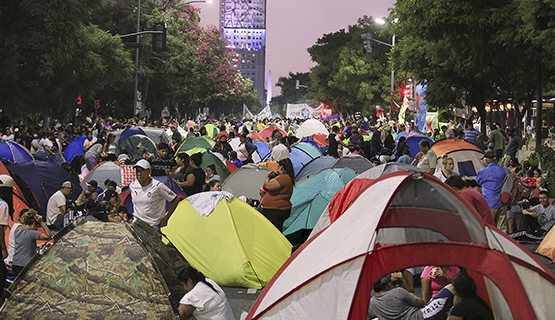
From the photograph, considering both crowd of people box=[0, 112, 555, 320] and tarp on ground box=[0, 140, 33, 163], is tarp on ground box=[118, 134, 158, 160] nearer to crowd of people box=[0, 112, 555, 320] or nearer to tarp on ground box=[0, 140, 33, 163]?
crowd of people box=[0, 112, 555, 320]

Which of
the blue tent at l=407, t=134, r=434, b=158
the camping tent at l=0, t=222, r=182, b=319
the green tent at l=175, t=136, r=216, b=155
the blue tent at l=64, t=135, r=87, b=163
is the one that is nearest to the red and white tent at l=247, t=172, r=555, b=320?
the camping tent at l=0, t=222, r=182, b=319

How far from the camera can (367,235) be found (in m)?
5.97

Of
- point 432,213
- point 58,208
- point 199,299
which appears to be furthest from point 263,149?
point 432,213

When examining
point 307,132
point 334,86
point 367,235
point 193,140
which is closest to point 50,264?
point 367,235

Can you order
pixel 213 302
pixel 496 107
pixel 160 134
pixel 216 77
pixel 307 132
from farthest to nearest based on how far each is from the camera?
pixel 216 77 < pixel 496 107 < pixel 307 132 < pixel 160 134 < pixel 213 302

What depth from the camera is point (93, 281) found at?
7.34 m

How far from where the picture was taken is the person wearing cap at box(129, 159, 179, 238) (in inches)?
362

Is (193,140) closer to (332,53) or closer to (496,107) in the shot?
(496,107)

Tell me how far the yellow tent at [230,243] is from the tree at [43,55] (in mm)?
13748

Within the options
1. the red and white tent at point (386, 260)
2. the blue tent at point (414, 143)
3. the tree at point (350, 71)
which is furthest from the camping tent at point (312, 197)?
the tree at point (350, 71)

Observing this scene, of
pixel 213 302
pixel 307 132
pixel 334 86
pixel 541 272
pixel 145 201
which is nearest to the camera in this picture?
pixel 541 272

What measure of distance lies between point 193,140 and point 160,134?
3162 mm

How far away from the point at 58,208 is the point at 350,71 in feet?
208

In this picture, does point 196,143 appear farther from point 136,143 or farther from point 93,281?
point 93,281
